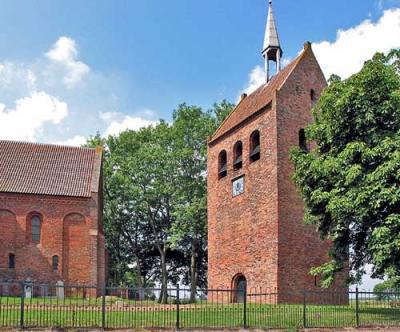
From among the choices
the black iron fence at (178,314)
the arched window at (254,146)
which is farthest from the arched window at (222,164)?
the black iron fence at (178,314)

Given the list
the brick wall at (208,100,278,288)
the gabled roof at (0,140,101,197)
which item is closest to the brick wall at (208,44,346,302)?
the brick wall at (208,100,278,288)

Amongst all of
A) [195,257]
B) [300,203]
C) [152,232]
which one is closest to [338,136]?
[300,203]

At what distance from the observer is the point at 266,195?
87.9ft

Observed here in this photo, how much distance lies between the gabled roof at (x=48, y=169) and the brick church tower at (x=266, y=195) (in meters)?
11.8

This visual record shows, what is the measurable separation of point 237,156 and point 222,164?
5.73 feet

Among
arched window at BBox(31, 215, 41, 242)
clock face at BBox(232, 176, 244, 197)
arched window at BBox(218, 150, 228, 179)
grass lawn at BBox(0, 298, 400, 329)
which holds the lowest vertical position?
grass lawn at BBox(0, 298, 400, 329)

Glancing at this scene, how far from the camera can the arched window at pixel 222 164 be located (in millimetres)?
31330

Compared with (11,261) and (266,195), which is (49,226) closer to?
(11,261)

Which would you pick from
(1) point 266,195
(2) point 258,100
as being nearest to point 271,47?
(2) point 258,100

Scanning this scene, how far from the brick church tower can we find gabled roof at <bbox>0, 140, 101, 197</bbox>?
466 inches

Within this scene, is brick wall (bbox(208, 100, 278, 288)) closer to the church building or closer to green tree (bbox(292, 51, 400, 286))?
green tree (bbox(292, 51, 400, 286))

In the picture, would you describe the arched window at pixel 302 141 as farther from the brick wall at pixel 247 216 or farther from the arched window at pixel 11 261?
the arched window at pixel 11 261

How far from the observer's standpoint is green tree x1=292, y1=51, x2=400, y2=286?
60.5 ft

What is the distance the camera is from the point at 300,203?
1051 inches
